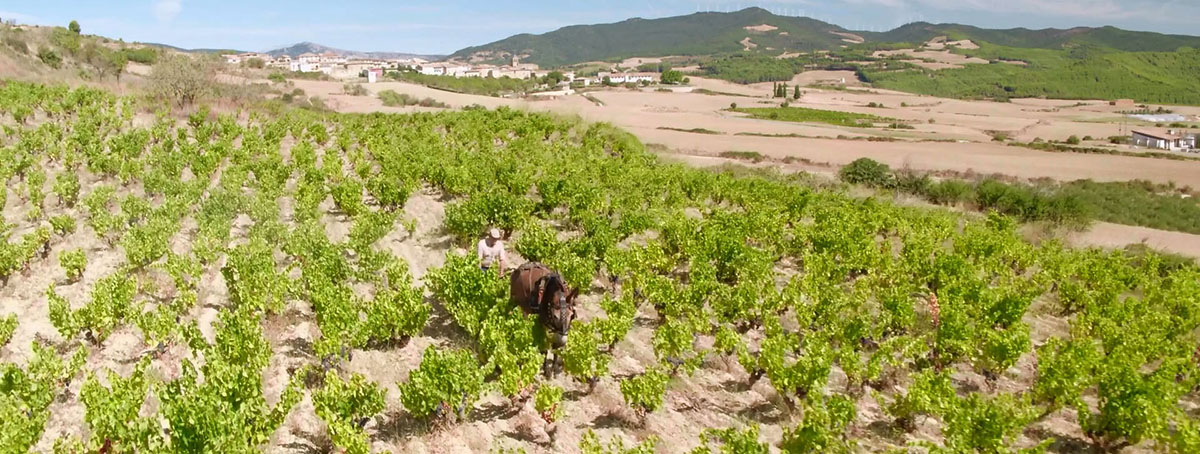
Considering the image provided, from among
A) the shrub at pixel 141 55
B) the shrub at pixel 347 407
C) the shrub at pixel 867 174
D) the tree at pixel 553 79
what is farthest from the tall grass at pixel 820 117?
the shrub at pixel 347 407

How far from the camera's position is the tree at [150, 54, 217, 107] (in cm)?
3406

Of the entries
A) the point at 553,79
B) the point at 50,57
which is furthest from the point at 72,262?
the point at 553,79

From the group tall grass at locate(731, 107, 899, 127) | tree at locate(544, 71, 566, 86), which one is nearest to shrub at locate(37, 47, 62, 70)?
tall grass at locate(731, 107, 899, 127)

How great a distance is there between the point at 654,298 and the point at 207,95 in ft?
109

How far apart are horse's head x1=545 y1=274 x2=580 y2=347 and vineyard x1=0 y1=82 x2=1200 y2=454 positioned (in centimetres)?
25

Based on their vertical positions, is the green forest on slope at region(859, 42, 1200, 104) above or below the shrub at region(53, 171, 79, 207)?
above

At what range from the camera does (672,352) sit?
1061cm

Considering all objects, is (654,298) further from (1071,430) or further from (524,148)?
(524,148)

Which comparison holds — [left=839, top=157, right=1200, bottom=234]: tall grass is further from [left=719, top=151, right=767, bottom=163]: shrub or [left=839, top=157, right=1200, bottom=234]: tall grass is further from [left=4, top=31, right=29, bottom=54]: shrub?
[left=4, top=31, right=29, bottom=54]: shrub

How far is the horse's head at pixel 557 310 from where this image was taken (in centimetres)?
1015

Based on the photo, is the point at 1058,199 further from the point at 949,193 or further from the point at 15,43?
the point at 15,43

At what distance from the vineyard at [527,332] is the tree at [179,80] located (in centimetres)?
1401

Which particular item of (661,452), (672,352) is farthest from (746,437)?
(672,352)

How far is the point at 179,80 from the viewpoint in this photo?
34062 millimetres
